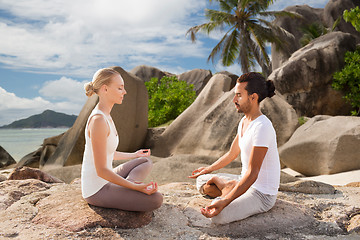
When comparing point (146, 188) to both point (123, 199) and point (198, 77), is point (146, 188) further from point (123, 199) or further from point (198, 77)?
point (198, 77)

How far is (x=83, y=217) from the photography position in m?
2.37

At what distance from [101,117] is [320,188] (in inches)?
94.9

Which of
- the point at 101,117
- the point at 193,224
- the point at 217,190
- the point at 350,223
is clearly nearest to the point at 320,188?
the point at 350,223

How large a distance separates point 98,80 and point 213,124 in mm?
4880

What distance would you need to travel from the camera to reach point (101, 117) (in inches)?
88.9

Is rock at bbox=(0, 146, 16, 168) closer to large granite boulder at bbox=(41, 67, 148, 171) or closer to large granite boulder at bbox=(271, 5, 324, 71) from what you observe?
large granite boulder at bbox=(41, 67, 148, 171)

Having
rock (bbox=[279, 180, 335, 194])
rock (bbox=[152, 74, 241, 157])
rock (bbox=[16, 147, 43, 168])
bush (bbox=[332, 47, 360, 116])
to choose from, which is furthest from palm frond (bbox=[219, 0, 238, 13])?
rock (bbox=[279, 180, 335, 194])

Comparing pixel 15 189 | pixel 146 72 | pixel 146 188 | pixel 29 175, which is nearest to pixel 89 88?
pixel 146 188

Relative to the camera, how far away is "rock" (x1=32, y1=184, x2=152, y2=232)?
91.7 inches

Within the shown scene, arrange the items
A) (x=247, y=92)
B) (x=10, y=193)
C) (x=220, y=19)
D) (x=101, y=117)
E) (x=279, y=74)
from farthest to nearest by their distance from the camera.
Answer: (x=220, y=19) → (x=279, y=74) → (x=10, y=193) → (x=247, y=92) → (x=101, y=117)

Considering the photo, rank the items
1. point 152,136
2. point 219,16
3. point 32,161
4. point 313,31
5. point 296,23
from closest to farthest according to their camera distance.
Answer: point 152,136
point 32,161
point 219,16
point 313,31
point 296,23

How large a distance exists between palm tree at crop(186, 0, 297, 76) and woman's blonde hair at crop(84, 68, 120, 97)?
15.5 metres

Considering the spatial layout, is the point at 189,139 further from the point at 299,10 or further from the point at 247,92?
the point at 299,10

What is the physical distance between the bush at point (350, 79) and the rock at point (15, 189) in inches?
474
